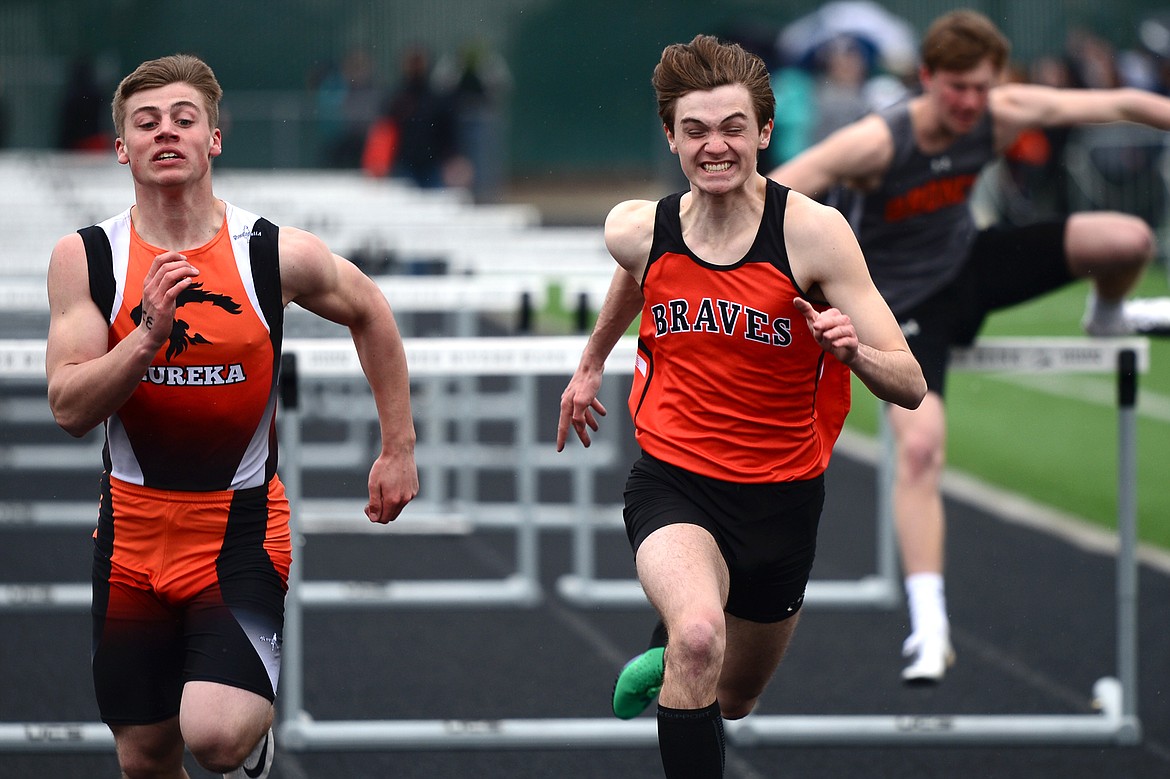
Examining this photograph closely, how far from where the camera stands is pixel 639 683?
15.0ft

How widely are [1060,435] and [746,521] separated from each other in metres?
8.80

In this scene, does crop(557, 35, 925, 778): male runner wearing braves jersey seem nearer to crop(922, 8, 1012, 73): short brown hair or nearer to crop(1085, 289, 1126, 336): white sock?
crop(922, 8, 1012, 73): short brown hair

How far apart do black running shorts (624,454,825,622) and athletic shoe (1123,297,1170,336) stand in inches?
91.6

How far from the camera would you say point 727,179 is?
421 cm

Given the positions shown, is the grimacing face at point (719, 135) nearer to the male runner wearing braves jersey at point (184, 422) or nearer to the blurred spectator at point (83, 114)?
the male runner wearing braves jersey at point (184, 422)

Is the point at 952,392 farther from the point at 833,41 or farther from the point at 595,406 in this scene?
the point at 595,406

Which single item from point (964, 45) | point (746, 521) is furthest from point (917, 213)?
point (746, 521)

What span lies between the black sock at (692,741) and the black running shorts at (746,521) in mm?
510

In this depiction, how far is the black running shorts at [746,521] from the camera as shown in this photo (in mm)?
4457

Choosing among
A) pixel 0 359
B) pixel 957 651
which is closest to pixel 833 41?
pixel 957 651

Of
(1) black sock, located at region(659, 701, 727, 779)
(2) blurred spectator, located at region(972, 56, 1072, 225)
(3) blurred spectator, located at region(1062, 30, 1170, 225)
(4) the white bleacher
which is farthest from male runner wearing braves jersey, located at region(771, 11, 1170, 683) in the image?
(3) blurred spectator, located at region(1062, 30, 1170, 225)

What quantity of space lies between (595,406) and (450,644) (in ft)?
10.4

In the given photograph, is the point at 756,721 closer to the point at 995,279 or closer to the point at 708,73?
the point at 995,279

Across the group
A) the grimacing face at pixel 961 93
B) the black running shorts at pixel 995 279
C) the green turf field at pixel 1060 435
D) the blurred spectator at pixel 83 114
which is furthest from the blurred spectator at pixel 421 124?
the grimacing face at pixel 961 93
